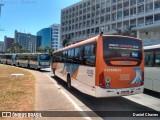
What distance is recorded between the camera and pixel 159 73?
1066 centimetres

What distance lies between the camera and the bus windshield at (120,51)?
867 cm

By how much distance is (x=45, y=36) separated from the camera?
16425 cm

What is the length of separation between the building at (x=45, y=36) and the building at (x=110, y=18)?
53.8 m

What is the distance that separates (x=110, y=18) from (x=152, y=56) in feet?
222

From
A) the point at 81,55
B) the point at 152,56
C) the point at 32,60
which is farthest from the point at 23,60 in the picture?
the point at 152,56

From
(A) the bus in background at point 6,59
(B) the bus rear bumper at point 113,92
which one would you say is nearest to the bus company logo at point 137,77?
(B) the bus rear bumper at point 113,92

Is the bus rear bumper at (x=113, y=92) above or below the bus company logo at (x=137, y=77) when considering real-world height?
below

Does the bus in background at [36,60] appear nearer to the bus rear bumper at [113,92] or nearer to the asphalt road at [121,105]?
the asphalt road at [121,105]

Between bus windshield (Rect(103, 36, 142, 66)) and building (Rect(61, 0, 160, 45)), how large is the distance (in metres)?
47.5

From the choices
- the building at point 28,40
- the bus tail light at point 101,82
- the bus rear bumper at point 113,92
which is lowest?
the bus rear bumper at point 113,92

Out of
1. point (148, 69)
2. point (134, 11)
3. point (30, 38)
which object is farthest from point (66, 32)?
point (148, 69)

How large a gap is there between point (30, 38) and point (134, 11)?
121 m

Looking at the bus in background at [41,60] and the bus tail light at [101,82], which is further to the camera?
the bus in background at [41,60]

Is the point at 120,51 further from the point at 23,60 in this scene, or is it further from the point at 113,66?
the point at 23,60
